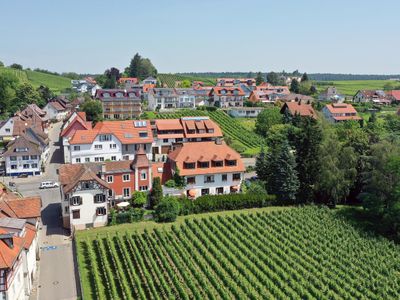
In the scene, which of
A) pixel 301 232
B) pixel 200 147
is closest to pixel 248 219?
pixel 301 232

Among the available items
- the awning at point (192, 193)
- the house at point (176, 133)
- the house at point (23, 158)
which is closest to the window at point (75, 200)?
the awning at point (192, 193)

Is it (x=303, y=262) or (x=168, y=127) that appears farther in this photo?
(x=168, y=127)

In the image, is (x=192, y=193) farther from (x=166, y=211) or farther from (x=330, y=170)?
(x=330, y=170)

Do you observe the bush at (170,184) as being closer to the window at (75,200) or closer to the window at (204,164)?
the window at (204,164)

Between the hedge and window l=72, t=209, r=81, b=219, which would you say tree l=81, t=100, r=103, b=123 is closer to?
window l=72, t=209, r=81, b=219

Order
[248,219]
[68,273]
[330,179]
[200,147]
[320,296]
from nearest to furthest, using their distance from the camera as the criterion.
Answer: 1. [320,296]
2. [68,273]
3. [248,219]
4. [330,179]
5. [200,147]

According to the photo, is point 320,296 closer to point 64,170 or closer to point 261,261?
point 261,261
